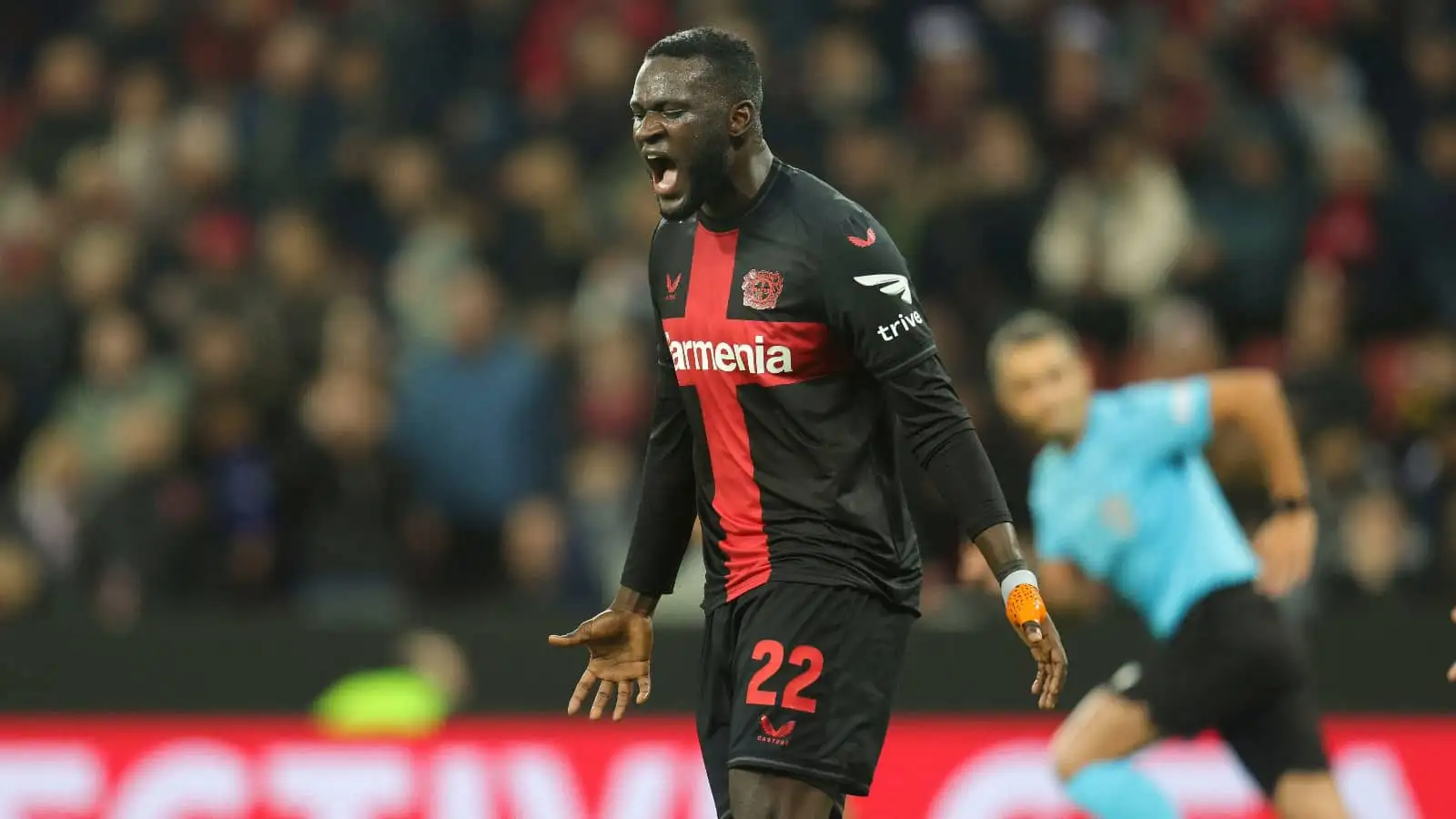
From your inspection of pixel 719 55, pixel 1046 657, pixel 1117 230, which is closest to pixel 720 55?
pixel 719 55

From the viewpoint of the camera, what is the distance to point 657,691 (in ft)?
30.3

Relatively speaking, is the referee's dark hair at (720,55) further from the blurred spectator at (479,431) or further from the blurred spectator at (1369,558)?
the blurred spectator at (1369,558)

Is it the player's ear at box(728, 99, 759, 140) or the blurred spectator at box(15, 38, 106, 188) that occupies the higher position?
the blurred spectator at box(15, 38, 106, 188)

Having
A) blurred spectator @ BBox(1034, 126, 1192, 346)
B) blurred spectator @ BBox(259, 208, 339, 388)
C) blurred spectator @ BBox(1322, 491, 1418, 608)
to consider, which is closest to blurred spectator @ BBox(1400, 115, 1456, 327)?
blurred spectator @ BBox(1034, 126, 1192, 346)

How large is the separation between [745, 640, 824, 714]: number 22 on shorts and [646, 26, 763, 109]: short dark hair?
1176 mm

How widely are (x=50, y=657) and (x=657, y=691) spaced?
272 centimetres

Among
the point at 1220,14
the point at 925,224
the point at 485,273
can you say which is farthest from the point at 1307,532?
the point at 1220,14

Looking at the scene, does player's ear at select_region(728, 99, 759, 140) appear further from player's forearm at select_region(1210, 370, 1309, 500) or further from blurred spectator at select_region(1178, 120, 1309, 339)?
blurred spectator at select_region(1178, 120, 1309, 339)

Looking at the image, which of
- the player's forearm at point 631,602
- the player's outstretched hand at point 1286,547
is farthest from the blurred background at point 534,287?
the player's forearm at point 631,602

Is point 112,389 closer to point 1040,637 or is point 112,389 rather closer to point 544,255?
point 544,255

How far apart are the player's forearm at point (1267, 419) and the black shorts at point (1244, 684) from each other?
0.37 meters

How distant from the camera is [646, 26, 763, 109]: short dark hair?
14.6ft

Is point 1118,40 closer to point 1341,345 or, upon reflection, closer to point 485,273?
point 1341,345

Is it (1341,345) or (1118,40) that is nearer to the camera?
(1341,345)
